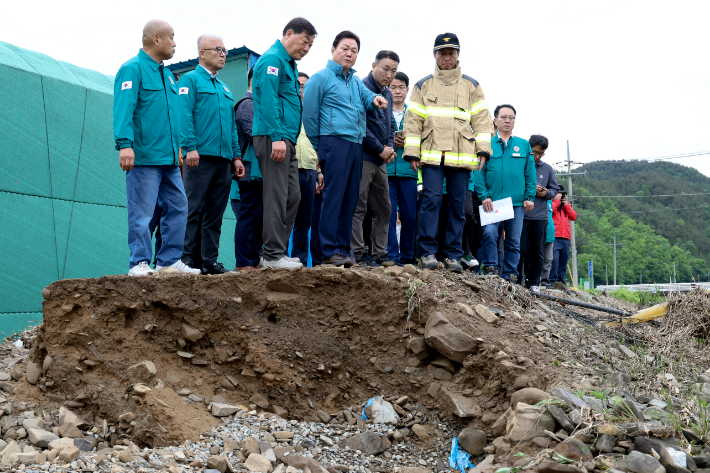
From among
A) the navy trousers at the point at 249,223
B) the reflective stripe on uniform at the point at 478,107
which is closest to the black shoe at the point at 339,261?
the navy trousers at the point at 249,223

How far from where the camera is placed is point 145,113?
4.34 metres

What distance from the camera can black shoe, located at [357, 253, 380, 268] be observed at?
5.03 meters

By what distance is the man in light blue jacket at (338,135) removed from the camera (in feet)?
15.4

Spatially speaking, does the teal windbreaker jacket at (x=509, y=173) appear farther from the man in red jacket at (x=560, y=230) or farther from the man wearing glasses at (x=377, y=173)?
the man in red jacket at (x=560, y=230)

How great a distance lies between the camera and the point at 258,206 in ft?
16.8

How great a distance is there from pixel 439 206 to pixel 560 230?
5.55 meters

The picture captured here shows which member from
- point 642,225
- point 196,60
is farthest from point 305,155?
point 642,225

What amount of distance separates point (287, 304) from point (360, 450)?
4.06ft

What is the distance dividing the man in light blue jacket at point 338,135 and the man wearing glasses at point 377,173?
0.32 meters

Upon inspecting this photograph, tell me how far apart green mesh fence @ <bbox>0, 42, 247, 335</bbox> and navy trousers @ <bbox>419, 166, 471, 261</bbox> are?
421cm

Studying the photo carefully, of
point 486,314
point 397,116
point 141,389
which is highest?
point 397,116

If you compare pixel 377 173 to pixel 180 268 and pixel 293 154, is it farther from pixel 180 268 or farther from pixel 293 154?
pixel 180 268

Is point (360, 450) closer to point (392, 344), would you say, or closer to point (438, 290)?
point (392, 344)

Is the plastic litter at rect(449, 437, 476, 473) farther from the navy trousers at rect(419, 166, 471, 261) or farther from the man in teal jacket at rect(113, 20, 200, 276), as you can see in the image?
the man in teal jacket at rect(113, 20, 200, 276)
